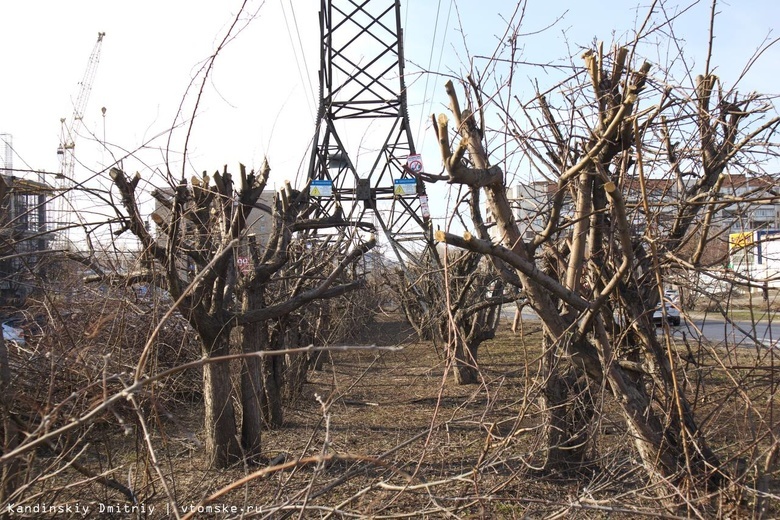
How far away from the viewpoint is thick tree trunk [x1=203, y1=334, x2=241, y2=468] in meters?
5.79

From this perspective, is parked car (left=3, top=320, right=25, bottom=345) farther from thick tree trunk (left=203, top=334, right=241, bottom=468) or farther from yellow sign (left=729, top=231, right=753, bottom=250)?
yellow sign (left=729, top=231, right=753, bottom=250)

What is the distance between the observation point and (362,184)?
12766 mm

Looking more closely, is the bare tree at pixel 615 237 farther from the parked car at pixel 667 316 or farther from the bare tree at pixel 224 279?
the bare tree at pixel 224 279

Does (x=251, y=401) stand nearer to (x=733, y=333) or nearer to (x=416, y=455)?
(x=416, y=455)

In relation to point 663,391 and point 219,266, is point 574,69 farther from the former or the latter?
point 219,266

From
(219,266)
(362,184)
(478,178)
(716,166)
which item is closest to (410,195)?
(362,184)

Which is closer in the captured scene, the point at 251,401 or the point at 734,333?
the point at 734,333

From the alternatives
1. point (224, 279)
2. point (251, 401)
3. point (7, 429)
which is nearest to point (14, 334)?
point (251, 401)

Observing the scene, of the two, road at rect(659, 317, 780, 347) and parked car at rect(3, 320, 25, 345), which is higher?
parked car at rect(3, 320, 25, 345)

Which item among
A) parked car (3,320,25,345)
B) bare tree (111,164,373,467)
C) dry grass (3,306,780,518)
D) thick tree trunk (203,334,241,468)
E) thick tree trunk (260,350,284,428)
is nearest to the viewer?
dry grass (3,306,780,518)

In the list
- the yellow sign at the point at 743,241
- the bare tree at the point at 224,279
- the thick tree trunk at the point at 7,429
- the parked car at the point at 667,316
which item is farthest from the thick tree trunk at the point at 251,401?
the yellow sign at the point at 743,241

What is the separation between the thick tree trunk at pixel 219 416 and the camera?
19.0 ft

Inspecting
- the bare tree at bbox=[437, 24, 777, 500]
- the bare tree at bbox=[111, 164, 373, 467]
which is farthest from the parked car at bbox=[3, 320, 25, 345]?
the bare tree at bbox=[437, 24, 777, 500]

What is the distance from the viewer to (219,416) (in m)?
5.78
